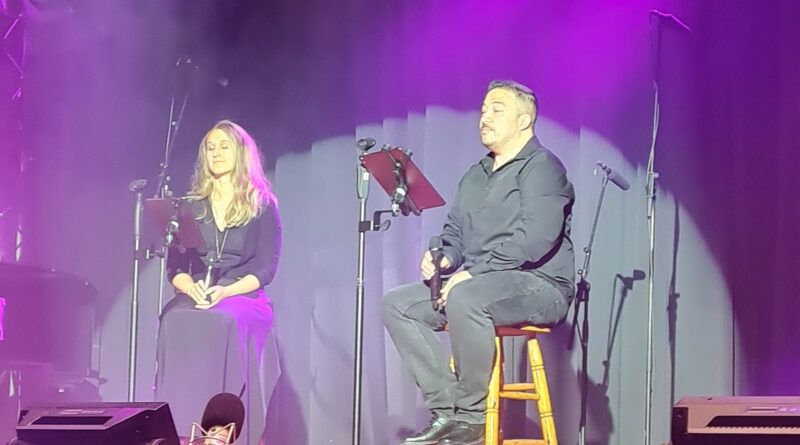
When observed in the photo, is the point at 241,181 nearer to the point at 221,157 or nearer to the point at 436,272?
the point at 221,157

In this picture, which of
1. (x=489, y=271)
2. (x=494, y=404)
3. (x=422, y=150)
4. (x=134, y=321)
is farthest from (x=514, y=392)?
(x=134, y=321)

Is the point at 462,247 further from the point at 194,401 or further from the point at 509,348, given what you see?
the point at 194,401

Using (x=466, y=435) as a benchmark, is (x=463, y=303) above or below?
above

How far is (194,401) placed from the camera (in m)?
4.04

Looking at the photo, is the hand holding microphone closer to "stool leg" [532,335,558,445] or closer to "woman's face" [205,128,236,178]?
"stool leg" [532,335,558,445]

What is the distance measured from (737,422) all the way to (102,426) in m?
1.61

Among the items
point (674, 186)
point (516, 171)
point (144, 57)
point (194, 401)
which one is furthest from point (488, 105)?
point (144, 57)

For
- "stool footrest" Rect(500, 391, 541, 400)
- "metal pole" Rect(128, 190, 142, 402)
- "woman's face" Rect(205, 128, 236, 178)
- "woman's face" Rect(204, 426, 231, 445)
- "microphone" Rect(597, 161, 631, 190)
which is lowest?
"woman's face" Rect(204, 426, 231, 445)

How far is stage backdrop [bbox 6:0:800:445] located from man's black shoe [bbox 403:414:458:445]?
3.71 ft

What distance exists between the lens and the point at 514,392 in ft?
11.8

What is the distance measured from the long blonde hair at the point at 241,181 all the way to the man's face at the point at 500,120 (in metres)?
1.15

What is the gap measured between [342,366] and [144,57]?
1.81m

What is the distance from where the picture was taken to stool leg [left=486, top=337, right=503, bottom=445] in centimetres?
321

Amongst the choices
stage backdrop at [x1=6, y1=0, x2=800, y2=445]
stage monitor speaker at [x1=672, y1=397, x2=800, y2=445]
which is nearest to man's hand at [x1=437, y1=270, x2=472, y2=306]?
stage monitor speaker at [x1=672, y1=397, x2=800, y2=445]
